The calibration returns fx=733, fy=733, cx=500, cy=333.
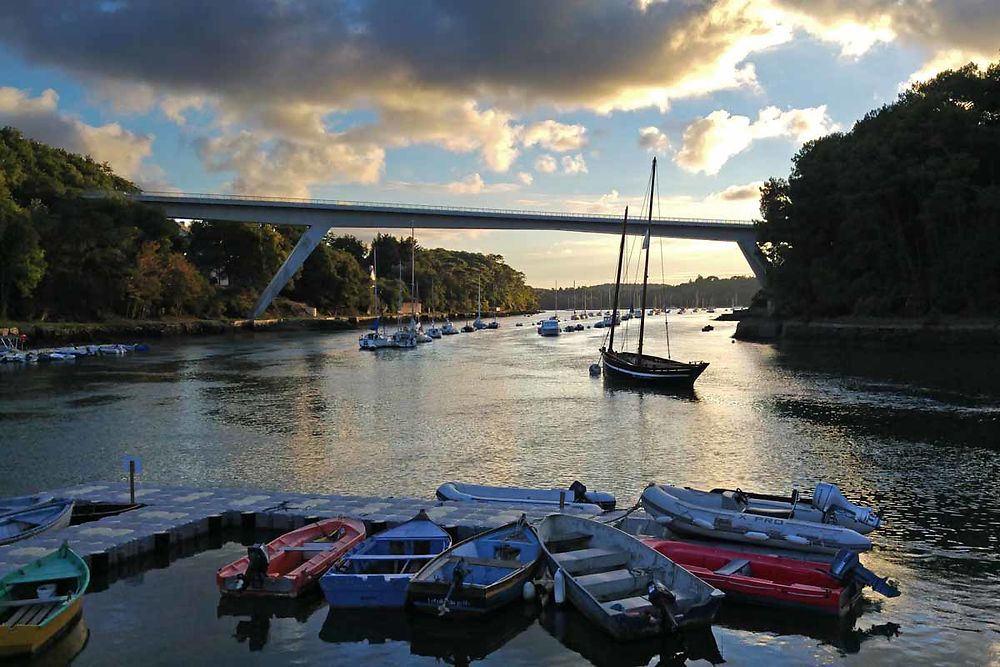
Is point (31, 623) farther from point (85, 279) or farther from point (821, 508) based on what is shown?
point (85, 279)

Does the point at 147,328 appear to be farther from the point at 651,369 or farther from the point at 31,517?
the point at 31,517

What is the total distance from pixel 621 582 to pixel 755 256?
104 meters

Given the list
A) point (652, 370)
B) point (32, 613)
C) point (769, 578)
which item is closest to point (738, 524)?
point (769, 578)

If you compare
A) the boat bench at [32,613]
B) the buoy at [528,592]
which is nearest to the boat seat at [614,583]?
the buoy at [528,592]

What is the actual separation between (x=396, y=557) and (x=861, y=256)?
248 ft

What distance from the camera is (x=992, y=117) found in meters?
68.1

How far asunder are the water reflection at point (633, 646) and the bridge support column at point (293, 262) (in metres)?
92.8

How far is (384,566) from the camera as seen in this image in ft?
40.0

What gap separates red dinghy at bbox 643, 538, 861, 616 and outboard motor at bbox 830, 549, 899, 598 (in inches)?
4.0

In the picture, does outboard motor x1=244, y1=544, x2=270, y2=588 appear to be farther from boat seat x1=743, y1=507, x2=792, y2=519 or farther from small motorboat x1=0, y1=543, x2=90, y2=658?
boat seat x1=743, y1=507, x2=792, y2=519

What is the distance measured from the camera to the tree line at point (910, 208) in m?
64.8

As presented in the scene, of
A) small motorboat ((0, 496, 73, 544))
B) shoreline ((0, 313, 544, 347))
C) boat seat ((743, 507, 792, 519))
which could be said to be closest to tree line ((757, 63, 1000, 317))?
boat seat ((743, 507, 792, 519))

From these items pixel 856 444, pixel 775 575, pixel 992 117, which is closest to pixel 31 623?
pixel 775 575

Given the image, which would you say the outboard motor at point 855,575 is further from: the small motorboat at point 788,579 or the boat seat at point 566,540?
the boat seat at point 566,540
